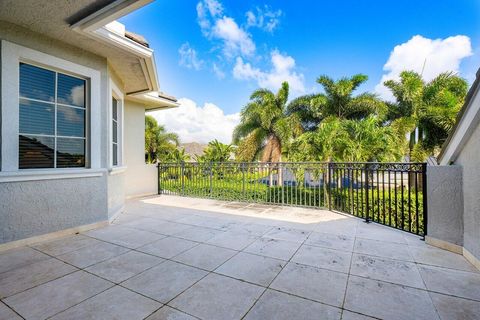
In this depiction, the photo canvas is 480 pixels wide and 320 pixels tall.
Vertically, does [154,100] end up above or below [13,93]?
above

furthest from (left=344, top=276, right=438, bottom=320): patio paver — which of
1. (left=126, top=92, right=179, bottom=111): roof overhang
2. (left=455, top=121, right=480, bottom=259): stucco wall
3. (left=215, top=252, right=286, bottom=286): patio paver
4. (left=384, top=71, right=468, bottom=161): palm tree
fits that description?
(left=384, top=71, right=468, bottom=161): palm tree

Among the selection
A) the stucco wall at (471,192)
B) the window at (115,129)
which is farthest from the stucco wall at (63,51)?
the stucco wall at (471,192)

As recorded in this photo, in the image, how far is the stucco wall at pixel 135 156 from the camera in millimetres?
7629

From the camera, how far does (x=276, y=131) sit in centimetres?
1428

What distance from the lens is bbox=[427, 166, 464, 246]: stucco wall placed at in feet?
9.75

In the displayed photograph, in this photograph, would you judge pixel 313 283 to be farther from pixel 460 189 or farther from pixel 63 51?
pixel 63 51

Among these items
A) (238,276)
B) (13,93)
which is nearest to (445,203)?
(238,276)

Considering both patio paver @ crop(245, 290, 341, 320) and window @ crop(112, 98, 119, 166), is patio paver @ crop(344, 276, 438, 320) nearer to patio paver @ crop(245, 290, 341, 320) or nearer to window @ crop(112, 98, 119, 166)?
patio paver @ crop(245, 290, 341, 320)

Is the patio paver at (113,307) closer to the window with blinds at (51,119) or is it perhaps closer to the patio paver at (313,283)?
the patio paver at (313,283)

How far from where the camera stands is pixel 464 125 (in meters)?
2.70

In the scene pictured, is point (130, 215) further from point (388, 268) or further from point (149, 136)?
point (149, 136)

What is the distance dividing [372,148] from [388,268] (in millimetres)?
5388

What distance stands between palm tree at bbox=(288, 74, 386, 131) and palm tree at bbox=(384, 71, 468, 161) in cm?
150

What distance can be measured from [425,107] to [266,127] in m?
9.53
